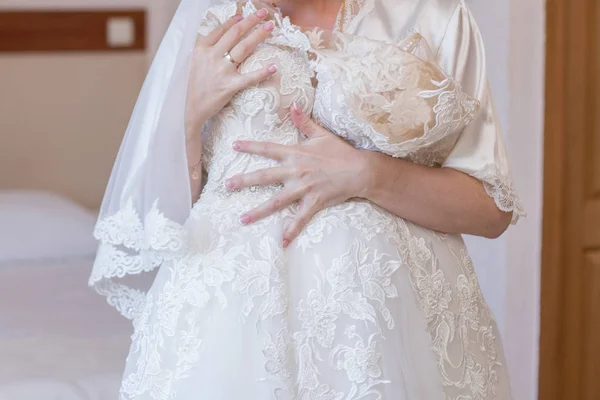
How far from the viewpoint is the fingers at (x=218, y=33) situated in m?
1.22

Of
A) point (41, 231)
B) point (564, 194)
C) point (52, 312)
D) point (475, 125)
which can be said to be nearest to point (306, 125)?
point (475, 125)

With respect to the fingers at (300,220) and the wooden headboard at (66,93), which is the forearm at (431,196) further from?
the wooden headboard at (66,93)

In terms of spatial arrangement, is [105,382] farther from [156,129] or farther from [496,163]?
[496,163]

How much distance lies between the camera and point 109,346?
172 centimetres

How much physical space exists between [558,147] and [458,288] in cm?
119

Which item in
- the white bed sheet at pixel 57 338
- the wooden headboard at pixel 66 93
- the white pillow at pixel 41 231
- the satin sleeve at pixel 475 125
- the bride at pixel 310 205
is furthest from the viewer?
the wooden headboard at pixel 66 93

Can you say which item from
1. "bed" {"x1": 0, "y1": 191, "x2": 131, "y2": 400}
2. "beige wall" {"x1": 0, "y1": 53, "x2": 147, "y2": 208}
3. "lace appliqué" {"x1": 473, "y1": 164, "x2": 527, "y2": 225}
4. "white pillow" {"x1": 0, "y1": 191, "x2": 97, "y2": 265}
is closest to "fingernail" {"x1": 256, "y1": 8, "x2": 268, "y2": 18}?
"lace appliqué" {"x1": 473, "y1": 164, "x2": 527, "y2": 225}

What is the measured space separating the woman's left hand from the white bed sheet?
55 cm

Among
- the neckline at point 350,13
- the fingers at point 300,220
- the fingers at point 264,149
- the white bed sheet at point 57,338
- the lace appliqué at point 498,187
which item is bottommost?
the white bed sheet at point 57,338

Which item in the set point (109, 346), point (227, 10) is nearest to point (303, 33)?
point (227, 10)

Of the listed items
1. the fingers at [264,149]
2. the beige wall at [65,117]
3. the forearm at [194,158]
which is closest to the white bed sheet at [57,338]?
the forearm at [194,158]

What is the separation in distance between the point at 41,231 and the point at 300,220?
1.68 m

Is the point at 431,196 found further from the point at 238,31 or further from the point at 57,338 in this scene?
the point at 57,338

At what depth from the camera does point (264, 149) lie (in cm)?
116
